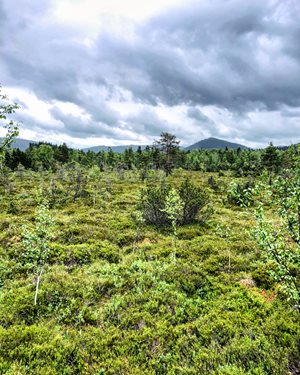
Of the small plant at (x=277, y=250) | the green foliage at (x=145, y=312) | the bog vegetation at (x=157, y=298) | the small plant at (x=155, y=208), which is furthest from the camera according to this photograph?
the small plant at (x=155, y=208)

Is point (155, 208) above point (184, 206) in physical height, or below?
below

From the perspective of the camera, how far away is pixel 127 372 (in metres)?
5.86

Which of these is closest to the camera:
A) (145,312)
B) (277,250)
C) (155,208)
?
(277,250)

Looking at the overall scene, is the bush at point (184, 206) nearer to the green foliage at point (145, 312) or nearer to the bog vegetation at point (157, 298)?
the bog vegetation at point (157, 298)

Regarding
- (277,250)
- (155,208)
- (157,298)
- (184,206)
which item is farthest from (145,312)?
(184,206)

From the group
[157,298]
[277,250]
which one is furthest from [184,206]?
[277,250]

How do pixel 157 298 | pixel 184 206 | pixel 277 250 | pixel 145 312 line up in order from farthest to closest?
pixel 184 206 → pixel 157 298 → pixel 145 312 → pixel 277 250

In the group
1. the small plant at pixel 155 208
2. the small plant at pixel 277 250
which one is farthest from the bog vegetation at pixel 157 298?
the small plant at pixel 155 208

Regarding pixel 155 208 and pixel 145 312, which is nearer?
pixel 145 312

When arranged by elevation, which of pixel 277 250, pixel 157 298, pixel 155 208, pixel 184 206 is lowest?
pixel 157 298

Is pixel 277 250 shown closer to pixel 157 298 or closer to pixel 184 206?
pixel 157 298

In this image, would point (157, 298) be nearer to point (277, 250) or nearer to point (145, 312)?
point (145, 312)

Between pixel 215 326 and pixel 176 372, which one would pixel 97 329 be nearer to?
pixel 176 372

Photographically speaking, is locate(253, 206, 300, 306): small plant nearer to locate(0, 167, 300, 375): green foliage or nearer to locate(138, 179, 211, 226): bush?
locate(0, 167, 300, 375): green foliage
